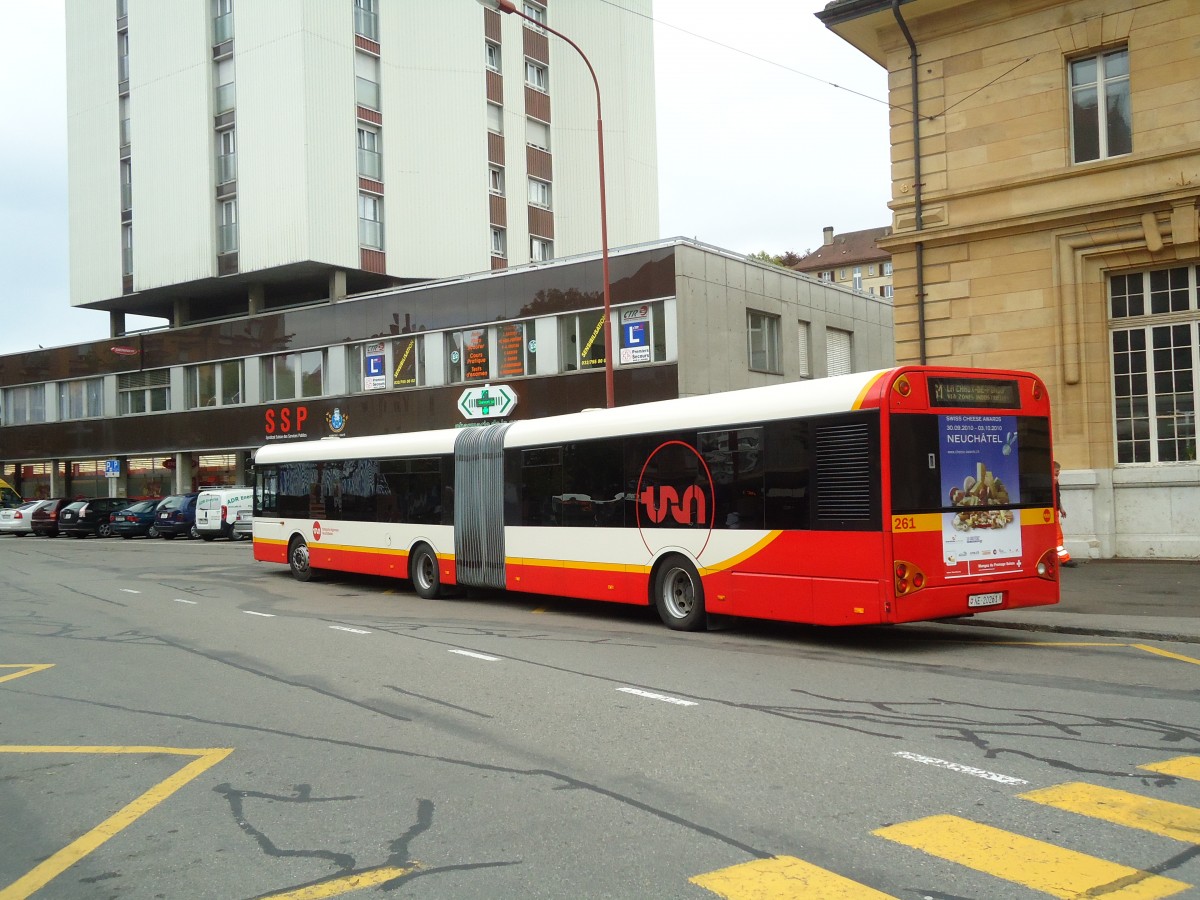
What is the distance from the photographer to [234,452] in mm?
44938

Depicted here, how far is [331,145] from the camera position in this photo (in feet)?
133

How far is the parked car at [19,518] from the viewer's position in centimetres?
4569

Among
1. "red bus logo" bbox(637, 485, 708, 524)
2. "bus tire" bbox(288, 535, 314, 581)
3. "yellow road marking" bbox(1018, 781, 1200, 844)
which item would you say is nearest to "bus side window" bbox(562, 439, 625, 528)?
"red bus logo" bbox(637, 485, 708, 524)

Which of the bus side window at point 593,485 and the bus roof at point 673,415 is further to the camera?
the bus side window at point 593,485

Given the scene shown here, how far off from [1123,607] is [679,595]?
5.15 meters

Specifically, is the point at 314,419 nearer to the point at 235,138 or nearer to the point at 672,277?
the point at 235,138

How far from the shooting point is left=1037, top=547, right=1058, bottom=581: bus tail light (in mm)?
11453

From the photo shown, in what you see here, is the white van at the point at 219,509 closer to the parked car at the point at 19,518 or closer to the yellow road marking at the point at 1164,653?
the parked car at the point at 19,518

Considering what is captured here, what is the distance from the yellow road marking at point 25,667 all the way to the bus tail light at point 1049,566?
9.92 meters

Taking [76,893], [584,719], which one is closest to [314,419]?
[584,719]

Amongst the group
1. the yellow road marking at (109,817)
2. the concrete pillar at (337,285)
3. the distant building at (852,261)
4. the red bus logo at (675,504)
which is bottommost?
the yellow road marking at (109,817)

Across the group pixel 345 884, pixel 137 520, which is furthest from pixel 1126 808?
pixel 137 520

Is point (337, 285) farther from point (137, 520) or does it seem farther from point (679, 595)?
point (679, 595)

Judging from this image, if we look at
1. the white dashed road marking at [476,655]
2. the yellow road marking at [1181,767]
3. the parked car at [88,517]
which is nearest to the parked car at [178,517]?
the parked car at [88,517]
